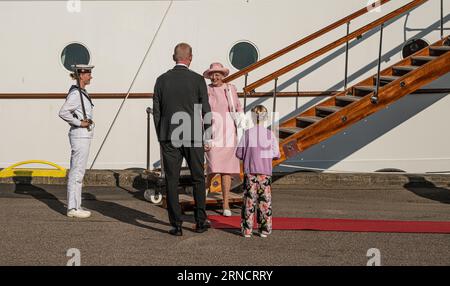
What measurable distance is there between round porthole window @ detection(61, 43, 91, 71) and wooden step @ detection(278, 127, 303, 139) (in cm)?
301

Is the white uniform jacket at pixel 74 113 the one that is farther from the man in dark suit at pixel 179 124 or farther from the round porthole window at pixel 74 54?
the round porthole window at pixel 74 54

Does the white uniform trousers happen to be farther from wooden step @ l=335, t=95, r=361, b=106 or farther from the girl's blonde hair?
wooden step @ l=335, t=95, r=361, b=106

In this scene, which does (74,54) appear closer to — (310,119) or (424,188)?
(310,119)

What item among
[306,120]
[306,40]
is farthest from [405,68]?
[306,120]

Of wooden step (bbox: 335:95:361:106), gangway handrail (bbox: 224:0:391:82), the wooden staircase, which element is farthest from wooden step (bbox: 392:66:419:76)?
gangway handrail (bbox: 224:0:391:82)

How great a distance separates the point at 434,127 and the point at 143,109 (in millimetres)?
4179

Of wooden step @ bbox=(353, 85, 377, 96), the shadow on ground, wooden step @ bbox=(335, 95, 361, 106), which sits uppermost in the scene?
wooden step @ bbox=(353, 85, 377, 96)

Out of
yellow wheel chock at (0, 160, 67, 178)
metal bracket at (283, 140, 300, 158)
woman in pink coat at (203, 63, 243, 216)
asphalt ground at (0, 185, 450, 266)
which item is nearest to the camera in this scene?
asphalt ground at (0, 185, 450, 266)

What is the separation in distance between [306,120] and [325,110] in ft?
1.08

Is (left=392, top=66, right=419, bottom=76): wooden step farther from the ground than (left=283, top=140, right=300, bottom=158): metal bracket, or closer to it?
farther from the ground

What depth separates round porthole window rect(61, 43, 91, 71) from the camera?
37.2 feet

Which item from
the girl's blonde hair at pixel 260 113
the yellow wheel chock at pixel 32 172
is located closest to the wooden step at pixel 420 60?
the girl's blonde hair at pixel 260 113
